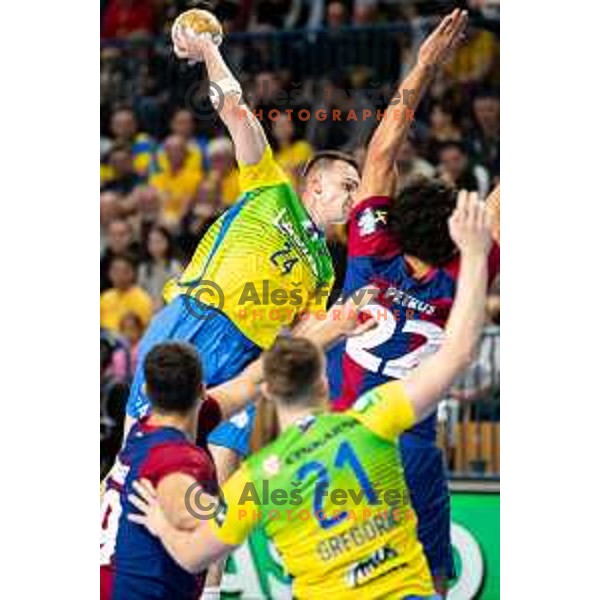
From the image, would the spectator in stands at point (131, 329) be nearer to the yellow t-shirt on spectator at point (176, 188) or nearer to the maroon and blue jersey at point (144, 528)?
the yellow t-shirt on spectator at point (176, 188)

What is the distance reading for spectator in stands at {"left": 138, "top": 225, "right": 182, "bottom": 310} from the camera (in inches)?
331

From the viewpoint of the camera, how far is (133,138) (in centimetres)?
886

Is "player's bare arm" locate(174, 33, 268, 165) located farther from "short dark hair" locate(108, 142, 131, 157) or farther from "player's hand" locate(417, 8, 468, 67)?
"short dark hair" locate(108, 142, 131, 157)

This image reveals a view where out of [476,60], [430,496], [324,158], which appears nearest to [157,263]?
[324,158]

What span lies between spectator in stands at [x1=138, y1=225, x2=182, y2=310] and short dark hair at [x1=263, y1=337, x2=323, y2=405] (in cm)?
243

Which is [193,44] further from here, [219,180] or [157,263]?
[157,263]

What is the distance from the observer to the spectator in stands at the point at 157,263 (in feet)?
27.6

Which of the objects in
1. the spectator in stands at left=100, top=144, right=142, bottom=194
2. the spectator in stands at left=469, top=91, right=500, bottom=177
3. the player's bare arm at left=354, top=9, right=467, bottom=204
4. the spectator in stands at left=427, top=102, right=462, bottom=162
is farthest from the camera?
the spectator in stands at left=100, top=144, right=142, bottom=194

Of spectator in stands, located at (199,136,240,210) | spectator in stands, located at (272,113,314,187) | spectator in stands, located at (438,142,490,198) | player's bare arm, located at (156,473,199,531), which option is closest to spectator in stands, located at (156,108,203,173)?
spectator in stands, located at (199,136,240,210)
